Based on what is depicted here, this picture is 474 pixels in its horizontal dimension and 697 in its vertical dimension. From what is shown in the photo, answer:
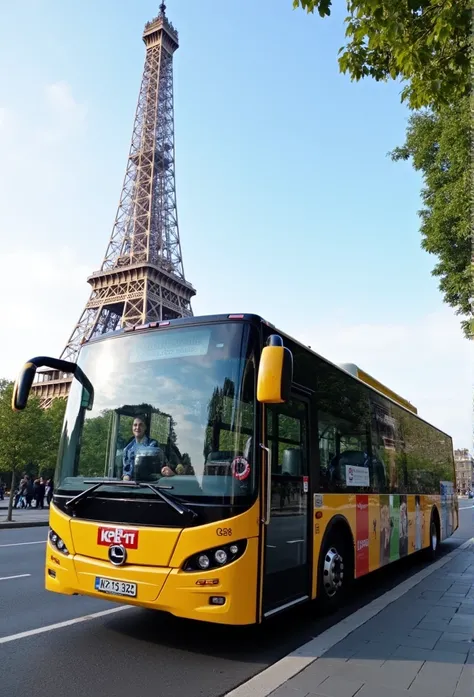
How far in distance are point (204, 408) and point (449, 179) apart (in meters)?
9.34

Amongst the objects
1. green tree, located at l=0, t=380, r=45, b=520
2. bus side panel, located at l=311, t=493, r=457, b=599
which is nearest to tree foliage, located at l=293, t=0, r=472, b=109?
bus side panel, located at l=311, t=493, r=457, b=599

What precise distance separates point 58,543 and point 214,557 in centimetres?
169

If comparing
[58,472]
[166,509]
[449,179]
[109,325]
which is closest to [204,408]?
[166,509]

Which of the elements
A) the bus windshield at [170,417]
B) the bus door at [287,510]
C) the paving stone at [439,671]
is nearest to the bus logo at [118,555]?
the bus windshield at [170,417]

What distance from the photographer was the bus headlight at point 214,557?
443 cm

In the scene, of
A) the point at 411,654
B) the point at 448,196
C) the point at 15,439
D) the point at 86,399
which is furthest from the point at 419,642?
the point at 15,439

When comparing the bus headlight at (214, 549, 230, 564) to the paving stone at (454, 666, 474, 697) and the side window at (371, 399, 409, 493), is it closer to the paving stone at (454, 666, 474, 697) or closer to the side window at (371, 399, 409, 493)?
the paving stone at (454, 666, 474, 697)

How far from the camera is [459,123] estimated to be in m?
10.1

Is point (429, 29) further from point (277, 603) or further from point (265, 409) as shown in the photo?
point (277, 603)

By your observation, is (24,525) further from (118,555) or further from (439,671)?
(439,671)

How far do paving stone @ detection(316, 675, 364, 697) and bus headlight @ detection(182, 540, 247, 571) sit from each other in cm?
107

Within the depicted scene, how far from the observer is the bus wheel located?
592cm

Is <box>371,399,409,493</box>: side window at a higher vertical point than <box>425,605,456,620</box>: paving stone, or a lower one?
higher

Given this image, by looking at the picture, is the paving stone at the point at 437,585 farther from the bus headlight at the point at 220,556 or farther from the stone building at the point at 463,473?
the stone building at the point at 463,473
